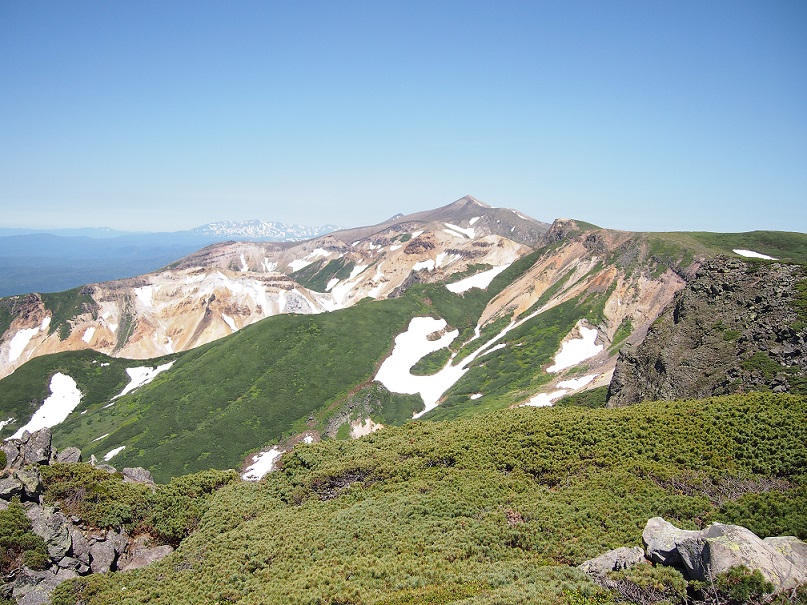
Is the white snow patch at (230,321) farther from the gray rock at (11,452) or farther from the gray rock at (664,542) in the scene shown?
the gray rock at (664,542)

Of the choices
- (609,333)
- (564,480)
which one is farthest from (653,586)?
(609,333)

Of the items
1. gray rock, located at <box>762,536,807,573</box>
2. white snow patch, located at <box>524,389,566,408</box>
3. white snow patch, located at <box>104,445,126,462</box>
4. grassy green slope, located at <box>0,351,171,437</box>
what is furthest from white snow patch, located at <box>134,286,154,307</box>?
gray rock, located at <box>762,536,807,573</box>

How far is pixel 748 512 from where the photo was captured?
18531 mm

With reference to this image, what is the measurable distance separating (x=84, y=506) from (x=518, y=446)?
92.9ft

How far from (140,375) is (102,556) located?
328ft

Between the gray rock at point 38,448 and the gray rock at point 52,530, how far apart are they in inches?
342

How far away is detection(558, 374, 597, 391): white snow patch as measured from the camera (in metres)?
66.9

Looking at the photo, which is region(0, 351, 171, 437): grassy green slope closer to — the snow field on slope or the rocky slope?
the rocky slope

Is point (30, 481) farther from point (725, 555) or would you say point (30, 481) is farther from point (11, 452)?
point (725, 555)

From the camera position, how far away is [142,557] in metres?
28.2

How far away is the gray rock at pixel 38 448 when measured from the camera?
34031 millimetres

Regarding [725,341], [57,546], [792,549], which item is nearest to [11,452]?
[57,546]

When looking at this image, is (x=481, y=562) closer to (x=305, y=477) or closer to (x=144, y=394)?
(x=305, y=477)

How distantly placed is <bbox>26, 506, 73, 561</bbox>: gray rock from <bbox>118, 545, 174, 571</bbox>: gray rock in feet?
11.3
